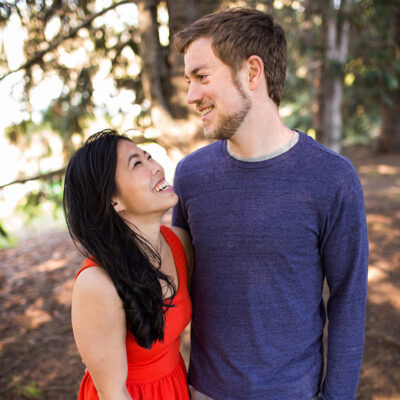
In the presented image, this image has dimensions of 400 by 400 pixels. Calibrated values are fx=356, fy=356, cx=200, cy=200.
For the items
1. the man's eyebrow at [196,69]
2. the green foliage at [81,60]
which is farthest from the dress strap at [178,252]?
the green foliage at [81,60]

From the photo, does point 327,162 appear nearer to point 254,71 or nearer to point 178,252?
point 254,71

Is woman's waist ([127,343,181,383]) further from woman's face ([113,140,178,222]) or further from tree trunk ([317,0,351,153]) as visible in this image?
tree trunk ([317,0,351,153])

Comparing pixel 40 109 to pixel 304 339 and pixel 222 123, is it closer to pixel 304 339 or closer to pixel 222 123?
pixel 222 123

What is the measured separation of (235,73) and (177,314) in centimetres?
119

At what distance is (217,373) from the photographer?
1.66 metres

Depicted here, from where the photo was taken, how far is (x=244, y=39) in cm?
170

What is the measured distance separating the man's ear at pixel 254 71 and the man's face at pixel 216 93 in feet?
0.20

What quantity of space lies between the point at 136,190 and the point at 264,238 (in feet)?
2.05

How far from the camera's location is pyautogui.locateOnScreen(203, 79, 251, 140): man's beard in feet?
5.43

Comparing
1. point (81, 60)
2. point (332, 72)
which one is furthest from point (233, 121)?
point (332, 72)

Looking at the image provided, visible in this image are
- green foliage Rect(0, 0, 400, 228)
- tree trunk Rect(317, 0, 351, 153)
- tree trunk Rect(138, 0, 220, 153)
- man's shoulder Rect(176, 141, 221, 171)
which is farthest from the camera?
tree trunk Rect(317, 0, 351, 153)

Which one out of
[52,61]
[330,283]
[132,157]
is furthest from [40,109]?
[330,283]

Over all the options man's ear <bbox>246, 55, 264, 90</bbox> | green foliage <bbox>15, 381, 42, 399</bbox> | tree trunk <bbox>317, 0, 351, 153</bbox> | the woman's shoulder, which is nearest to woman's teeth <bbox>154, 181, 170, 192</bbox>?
the woman's shoulder

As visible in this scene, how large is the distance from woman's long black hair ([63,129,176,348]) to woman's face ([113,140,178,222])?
0.11 feet
